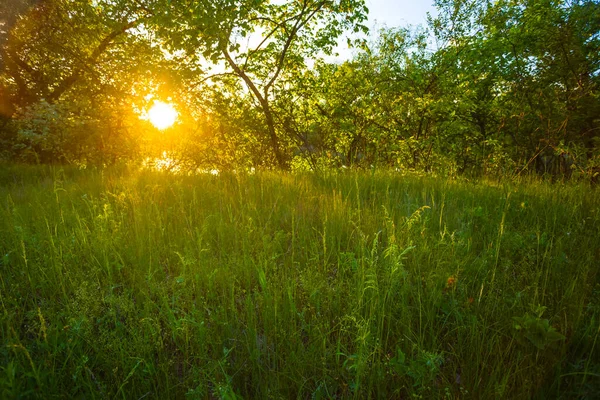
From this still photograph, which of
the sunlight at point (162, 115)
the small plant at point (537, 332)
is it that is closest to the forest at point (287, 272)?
the small plant at point (537, 332)

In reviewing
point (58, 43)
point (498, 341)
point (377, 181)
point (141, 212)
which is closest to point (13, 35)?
point (58, 43)

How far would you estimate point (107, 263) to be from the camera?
231cm

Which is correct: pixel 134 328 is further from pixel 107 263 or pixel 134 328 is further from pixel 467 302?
pixel 467 302

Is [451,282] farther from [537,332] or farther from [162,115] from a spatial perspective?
[162,115]

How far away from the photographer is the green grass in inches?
58.7

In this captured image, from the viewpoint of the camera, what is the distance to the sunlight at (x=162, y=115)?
9.63 metres

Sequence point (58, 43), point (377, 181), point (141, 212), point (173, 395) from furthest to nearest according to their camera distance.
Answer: point (58, 43) < point (377, 181) < point (141, 212) < point (173, 395)

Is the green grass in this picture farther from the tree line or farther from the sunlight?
the sunlight

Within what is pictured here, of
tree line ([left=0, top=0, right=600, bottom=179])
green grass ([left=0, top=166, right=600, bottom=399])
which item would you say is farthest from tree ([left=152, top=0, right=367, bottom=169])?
green grass ([left=0, top=166, right=600, bottom=399])

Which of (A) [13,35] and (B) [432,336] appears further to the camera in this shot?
(A) [13,35]

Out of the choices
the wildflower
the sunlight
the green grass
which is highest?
the sunlight

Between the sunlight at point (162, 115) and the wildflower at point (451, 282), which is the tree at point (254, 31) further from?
the wildflower at point (451, 282)

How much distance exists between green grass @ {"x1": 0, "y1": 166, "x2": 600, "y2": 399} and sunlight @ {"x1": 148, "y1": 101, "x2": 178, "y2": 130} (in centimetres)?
732

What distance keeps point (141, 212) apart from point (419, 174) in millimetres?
4520
